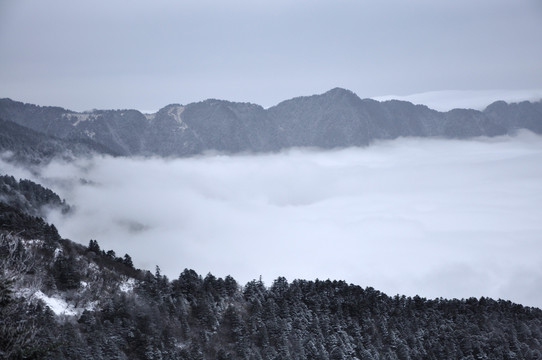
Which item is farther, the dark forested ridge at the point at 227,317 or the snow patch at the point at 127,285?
the snow patch at the point at 127,285

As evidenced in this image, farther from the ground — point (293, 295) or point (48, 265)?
point (48, 265)

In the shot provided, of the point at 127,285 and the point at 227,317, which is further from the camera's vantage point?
the point at 227,317

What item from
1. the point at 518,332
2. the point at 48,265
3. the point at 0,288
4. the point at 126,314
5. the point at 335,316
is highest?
the point at 0,288

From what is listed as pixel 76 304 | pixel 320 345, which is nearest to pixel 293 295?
pixel 320 345

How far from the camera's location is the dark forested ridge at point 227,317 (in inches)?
3666

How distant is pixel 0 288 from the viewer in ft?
A: 101

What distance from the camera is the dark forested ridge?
306ft

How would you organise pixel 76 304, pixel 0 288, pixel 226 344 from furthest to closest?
pixel 226 344, pixel 76 304, pixel 0 288

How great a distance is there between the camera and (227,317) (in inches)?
4564

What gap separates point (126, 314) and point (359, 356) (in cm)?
5552

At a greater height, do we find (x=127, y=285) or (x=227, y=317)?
(x=127, y=285)

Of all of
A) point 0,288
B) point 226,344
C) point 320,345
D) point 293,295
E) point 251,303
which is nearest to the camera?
point 0,288

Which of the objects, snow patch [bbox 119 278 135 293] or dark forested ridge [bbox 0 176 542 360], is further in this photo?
snow patch [bbox 119 278 135 293]

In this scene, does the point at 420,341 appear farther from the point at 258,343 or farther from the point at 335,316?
the point at 258,343
